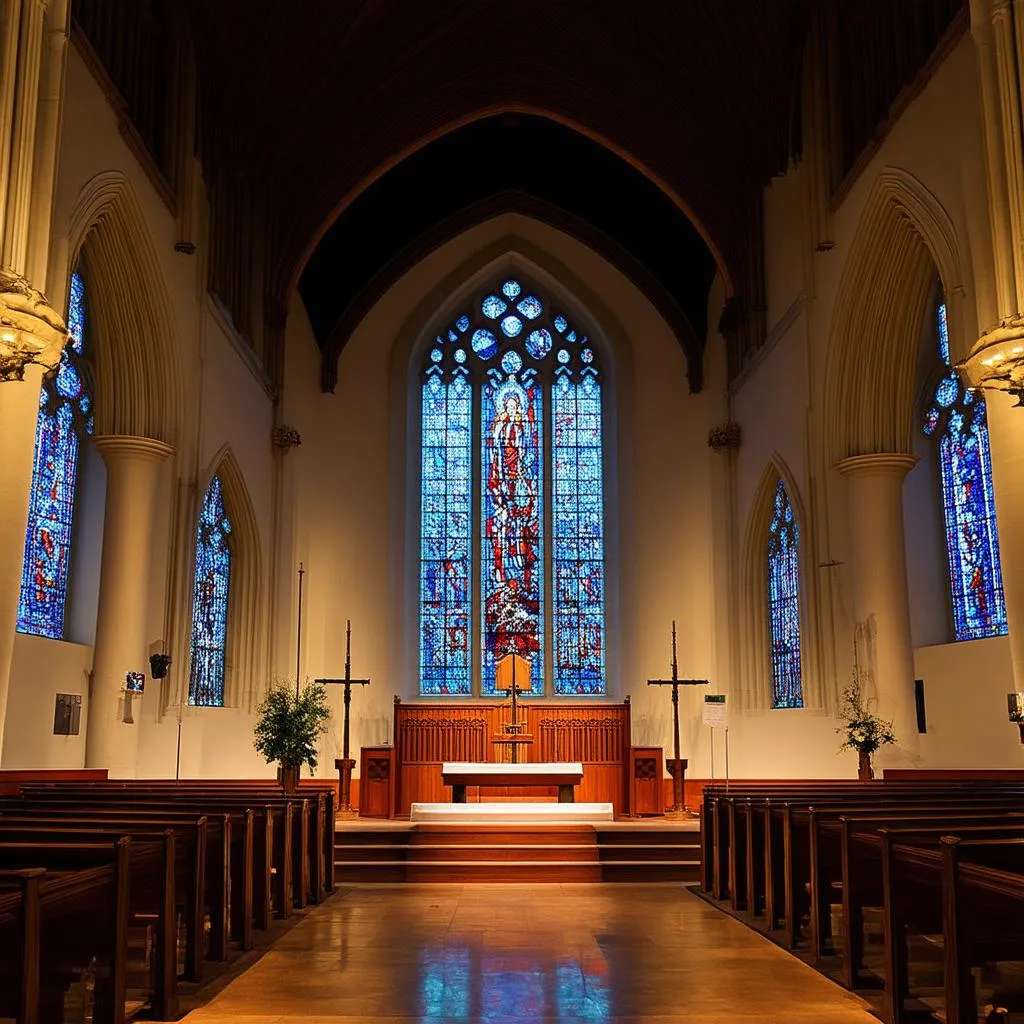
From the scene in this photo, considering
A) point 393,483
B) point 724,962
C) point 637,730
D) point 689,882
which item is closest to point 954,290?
point 689,882

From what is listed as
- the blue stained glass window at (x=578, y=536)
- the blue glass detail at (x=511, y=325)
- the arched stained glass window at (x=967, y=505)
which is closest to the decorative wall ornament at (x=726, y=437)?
the blue stained glass window at (x=578, y=536)

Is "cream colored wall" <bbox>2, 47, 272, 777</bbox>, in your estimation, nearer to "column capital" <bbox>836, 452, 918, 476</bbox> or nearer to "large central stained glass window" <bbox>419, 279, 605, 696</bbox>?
"large central stained glass window" <bbox>419, 279, 605, 696</bbox>

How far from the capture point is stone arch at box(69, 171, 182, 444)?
12867mm

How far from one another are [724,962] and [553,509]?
14.1 m

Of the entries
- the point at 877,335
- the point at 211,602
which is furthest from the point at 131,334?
the point at 877,335

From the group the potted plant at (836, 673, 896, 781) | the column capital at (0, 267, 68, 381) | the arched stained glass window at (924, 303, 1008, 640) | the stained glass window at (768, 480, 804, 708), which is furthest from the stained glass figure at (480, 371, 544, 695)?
the column capital at (0, 267, 68, 381)

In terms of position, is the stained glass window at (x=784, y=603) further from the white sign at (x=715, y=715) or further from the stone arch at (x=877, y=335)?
the white sign at (x=715, y=715)

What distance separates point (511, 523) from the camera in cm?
1984

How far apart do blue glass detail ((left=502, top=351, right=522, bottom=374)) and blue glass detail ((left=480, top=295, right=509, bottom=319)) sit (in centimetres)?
78

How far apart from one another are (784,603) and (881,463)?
363 centimetres

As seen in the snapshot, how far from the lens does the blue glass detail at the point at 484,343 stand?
20594 mm

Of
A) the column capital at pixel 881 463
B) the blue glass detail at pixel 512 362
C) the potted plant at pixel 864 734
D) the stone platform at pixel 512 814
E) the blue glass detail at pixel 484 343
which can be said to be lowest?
the stone platform at pixel 512 814

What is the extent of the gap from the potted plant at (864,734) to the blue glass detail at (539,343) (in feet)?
30.7

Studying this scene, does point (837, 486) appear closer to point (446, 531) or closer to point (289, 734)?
point (289, 734)
